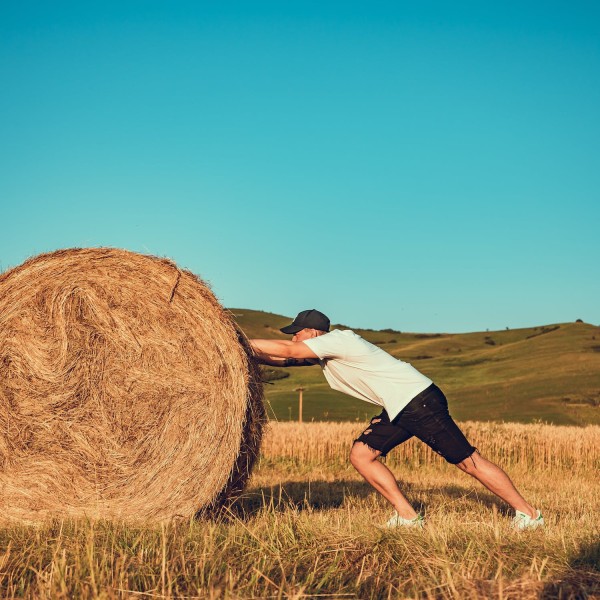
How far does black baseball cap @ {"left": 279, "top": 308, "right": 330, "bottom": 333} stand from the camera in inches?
266

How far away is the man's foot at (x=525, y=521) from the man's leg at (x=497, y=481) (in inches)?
1.4

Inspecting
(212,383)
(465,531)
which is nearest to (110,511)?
(212,383)

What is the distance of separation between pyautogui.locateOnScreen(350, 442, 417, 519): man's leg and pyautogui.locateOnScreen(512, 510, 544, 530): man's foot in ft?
2.75

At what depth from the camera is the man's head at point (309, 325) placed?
6.74 m

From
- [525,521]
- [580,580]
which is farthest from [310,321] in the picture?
[580,580]

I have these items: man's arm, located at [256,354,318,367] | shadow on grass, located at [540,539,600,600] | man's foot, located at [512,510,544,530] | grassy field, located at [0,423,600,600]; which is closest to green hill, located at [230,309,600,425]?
man's arm, located at [256,354,318,367]

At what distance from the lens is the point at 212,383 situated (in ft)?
21.9

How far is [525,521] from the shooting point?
20.9 feet

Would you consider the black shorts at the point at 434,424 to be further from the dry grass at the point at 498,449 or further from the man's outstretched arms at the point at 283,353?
the dry grass at the point at 498,449

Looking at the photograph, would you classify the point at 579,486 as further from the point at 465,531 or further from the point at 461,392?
the point at 461,392

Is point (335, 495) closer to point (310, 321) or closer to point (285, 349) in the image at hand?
point (310, 321)

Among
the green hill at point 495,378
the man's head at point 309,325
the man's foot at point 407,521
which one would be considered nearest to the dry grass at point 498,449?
the green hill at point 495,378

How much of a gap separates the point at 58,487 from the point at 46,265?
1884 millimetres

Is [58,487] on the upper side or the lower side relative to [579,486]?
upper
